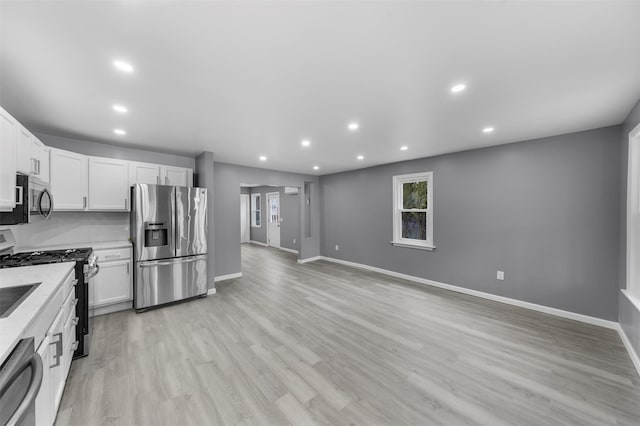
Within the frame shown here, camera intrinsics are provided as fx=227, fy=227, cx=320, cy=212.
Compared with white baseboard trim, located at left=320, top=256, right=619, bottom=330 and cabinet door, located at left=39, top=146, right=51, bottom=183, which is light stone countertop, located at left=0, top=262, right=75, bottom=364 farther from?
white baseboard trim, located at left=320, top=256, right=619, bottom=330

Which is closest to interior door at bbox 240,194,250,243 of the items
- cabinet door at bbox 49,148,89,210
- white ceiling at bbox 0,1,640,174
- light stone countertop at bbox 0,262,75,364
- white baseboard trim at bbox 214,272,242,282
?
white baseboard trim at bbox 214,272,242,282

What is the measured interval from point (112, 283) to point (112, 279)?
6cm

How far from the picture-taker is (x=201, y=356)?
229cm

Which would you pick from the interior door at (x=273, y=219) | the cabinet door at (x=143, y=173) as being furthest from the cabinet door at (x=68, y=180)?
the interior door at (x=273, y=219)

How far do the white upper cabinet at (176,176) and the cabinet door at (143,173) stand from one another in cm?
8

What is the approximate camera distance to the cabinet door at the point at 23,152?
6.51 feet

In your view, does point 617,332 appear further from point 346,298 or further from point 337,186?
point 337,186

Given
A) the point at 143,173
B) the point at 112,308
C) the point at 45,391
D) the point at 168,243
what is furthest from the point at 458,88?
the point at 112,308

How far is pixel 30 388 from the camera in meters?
0.90

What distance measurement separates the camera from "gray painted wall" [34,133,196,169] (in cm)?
313

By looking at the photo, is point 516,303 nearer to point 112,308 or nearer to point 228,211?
point 228,211

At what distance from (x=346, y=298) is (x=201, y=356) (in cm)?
222

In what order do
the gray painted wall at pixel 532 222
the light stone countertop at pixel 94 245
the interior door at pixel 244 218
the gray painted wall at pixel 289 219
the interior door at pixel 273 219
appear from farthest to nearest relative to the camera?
the interior door at pixel 244 218, the interior door at pixel 273 219, the gray painted wall at pixel 289 219, the light stone countertop at pixel 94 245, the gray painted wall at pixel 532 222

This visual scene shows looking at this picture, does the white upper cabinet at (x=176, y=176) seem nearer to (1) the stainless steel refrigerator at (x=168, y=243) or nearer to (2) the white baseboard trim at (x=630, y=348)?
(1) the stainless steel refrigerator at (x=168, y=243)
